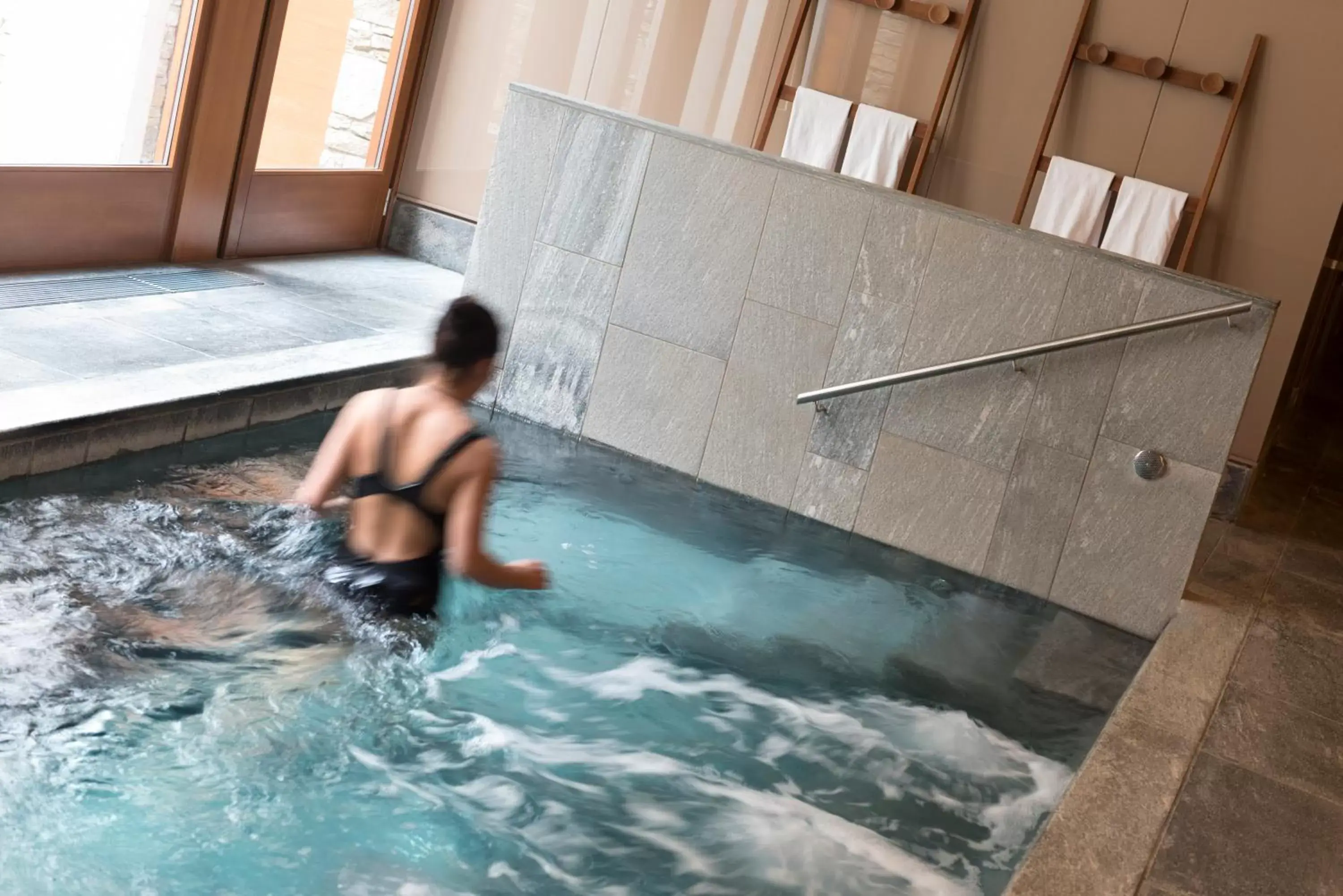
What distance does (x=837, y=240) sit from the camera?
16.7ft

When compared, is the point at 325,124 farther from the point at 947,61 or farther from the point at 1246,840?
the point at 1246,840

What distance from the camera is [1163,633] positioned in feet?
15.4

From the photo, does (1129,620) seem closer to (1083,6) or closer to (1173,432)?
(1173,432)

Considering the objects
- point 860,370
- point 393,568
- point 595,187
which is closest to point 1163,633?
point 860,370

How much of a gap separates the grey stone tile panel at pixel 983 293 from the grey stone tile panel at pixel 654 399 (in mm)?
839

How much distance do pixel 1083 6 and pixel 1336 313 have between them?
4.58 m

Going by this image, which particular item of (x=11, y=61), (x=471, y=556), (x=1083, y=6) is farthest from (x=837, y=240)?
(x=11, y=61)

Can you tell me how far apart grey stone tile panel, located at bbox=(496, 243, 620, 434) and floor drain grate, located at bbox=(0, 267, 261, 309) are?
1280mm

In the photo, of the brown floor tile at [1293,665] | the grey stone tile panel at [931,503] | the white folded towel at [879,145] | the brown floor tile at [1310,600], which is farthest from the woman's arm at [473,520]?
the white folded towel at [879,145]

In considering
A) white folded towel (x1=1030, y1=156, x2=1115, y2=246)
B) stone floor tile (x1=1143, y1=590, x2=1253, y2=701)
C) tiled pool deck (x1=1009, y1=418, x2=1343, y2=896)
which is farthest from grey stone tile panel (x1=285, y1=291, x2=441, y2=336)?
tiled pool deck (x1=1009, y1=418, x2=1343, y2=896)

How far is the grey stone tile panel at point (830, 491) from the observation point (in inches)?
204

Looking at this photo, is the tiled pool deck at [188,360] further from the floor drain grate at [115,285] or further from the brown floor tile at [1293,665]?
the brown floor tile at [1293,665]

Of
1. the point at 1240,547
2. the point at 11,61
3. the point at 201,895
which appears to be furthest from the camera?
the point at 1240,547

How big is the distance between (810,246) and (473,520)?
2559 mm
